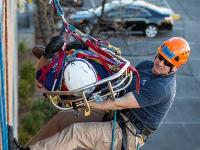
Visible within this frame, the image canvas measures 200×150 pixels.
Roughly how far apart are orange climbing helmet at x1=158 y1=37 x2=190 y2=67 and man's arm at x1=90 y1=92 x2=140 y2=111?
481 mm

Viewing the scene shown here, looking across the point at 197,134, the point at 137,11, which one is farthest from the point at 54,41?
the point at 137,11

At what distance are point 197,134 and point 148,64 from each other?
509 inches

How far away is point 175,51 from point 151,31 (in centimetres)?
2034

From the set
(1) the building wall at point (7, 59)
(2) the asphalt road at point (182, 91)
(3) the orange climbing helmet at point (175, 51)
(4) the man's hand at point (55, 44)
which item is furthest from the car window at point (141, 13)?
(4) the man's hand at point (55, 44)

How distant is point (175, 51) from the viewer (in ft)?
17.0

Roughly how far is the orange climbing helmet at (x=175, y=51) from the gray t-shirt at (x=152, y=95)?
9.8 inches

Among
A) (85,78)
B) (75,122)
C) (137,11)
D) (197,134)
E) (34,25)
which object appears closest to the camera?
(85,78)

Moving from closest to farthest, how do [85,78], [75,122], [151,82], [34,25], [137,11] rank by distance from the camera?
[85,78]
[151,82]
[75,122]
[34,25]
[137,11]

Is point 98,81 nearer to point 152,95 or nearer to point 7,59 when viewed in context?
point 152,95

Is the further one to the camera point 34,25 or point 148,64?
point 34,25

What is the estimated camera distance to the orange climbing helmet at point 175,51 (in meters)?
5.20

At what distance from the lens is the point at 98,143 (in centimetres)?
568

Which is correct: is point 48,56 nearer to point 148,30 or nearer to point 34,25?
point 34,25

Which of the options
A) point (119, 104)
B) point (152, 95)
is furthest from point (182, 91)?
point (119, 104)
